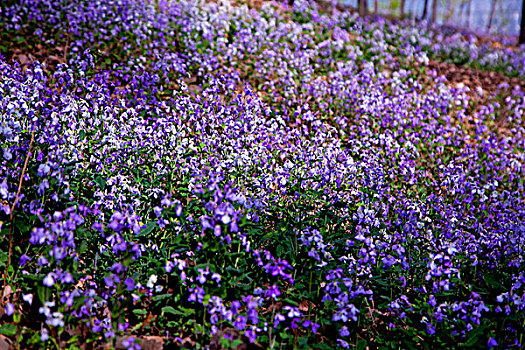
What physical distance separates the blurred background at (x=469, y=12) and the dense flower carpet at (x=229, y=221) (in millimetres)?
25137

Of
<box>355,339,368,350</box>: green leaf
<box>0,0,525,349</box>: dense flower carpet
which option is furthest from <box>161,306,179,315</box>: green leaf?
<box>355,339,368,350</box>: green leaf

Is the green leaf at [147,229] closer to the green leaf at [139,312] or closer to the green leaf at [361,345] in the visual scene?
the green leaf at [139,312]

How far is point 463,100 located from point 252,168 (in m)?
6.56

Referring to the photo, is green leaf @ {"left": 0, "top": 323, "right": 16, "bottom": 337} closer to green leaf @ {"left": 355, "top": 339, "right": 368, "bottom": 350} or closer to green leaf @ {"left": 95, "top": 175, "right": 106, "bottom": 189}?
green leaf @ {"left": 95, "top": 175, "right": 106, "bottom": 189}

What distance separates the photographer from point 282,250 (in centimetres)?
356

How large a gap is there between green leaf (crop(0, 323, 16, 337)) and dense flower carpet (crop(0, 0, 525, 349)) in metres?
0.01

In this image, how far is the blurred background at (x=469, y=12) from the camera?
110 ft

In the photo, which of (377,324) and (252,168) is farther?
(252,168)

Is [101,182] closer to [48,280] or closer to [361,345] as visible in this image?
[48,280]

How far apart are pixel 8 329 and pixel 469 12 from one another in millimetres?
54680

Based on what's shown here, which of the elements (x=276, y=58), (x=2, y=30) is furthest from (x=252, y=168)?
(x=2, y=30)

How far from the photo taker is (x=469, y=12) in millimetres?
47500

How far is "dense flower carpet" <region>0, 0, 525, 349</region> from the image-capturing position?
3008mm

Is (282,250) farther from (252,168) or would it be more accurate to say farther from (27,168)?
(27,168)
